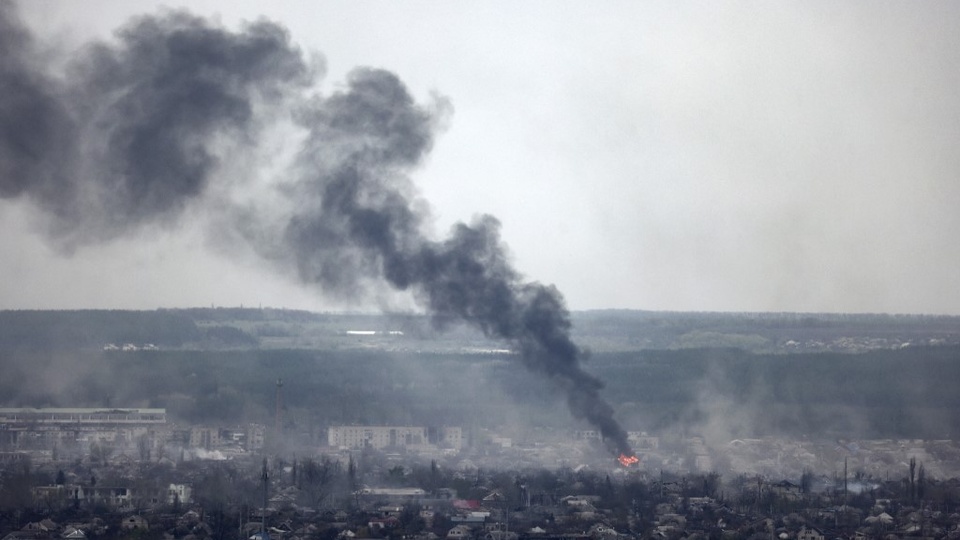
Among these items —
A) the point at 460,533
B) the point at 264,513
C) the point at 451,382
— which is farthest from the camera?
the point at 451,382

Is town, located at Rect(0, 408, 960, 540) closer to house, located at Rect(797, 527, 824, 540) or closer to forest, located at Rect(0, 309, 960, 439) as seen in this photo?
house, located at Rect(797, 527, 824, 540)

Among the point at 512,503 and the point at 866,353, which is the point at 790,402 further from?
the point at 512,503

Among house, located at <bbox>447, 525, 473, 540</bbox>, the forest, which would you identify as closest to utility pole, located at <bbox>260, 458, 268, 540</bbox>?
house, located at <bbox>447, 525, 473, 540</bbox>

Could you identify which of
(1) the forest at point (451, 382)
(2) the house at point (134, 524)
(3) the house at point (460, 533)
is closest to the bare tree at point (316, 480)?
(1) the forest at point (451, 382)

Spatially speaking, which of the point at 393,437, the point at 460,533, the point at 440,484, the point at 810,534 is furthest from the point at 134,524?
the point at 393,437

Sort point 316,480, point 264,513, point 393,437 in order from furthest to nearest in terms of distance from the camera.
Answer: point 393,437, point 316,480, point 264,513

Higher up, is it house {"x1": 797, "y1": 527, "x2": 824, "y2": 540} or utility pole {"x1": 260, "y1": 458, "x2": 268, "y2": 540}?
utility pole {"x1": 260, "y1": 458, "x2": 268, "y2": 540}

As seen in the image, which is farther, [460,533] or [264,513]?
[264,513]

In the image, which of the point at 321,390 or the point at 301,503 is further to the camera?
the point at 321,390

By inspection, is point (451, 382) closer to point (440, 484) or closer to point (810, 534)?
point (440, 484)

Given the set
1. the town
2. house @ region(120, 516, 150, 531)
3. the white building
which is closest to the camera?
house @ region(120, 516, 150, 531)

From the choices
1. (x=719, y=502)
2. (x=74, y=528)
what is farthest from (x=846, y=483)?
(x=74, y=528)
